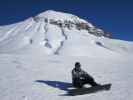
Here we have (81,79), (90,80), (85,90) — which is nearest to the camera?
(85,90)

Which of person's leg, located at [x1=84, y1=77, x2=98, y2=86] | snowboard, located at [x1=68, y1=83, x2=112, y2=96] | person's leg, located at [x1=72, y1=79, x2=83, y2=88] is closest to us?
snowboard, located at [x1=68, y1=83, x2=112, y2=96]

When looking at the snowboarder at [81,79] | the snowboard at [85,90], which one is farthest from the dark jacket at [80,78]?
the snowboard at [85,90]

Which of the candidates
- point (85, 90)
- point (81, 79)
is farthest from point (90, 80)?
point (85, 90)

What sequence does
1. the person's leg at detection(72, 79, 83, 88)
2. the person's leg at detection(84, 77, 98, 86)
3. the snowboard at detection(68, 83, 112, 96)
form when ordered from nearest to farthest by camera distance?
the snowboard at detection(68, 83, 112, 96) → the person's leg at detection(84, 77, 98, 86) → the person's leg at detection(72, 79, 83, 88)

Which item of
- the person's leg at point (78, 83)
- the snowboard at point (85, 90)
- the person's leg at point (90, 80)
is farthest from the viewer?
the person's leg at point (78, 83)

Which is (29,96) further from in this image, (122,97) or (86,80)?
(122,97)

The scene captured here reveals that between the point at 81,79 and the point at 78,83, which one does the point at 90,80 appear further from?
the point at 78,83

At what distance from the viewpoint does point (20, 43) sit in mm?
70062

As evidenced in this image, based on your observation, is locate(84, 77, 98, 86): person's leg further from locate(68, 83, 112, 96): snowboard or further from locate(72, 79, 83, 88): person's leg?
locate(68, 83, 112, 96): snowboard

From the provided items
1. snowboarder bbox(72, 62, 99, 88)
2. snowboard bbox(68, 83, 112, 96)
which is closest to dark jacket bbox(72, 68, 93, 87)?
snowboarder bbox(72, 62, 99, 88)

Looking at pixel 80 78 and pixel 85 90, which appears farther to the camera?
pixel 80 78

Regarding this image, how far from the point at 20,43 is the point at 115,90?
5953 cm

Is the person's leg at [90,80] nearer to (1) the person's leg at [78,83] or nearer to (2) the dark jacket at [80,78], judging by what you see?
(2) the dark jacket at [80,78]

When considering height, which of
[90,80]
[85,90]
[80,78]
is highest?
[80,78]
